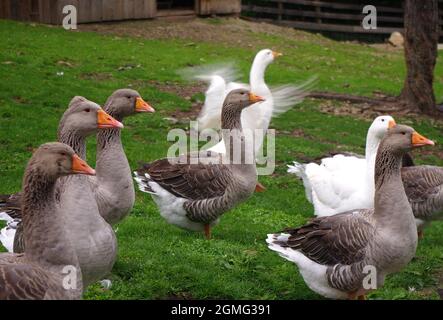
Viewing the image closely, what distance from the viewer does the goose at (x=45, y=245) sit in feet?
14.1

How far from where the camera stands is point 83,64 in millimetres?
16078

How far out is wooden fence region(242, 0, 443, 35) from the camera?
2862 cm

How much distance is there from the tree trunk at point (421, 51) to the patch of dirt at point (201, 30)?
7.62m

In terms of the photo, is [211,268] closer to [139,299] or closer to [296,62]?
[139,299]

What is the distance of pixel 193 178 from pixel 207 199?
31 cm

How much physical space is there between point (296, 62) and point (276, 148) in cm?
827

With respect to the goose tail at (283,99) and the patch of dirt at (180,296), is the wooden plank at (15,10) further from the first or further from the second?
the patch of dirt at (180,296)

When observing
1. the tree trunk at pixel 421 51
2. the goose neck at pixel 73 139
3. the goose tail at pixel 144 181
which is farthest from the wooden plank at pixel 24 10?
the goose neck at pixel 73 139

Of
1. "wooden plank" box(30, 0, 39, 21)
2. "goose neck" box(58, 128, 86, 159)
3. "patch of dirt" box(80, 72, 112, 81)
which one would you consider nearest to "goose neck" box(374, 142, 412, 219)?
"goose neck" box(58, 128, 86, 159)

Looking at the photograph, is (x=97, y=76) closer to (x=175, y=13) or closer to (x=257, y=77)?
(x=257, y=77)

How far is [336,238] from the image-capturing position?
20.6 feet

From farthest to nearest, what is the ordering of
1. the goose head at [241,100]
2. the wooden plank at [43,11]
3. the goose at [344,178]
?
1. the wooden plank at [43,11]
2. the goose head at [241,100]
3. the goose at [344,178]

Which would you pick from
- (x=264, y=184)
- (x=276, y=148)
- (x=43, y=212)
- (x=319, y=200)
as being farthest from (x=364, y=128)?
(x=43, y=212)

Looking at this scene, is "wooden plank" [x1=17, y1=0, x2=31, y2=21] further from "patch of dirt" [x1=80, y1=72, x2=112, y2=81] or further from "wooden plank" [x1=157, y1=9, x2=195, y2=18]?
"patch of dirt" [x1=80, y1=72, x2=112, y2=81]
